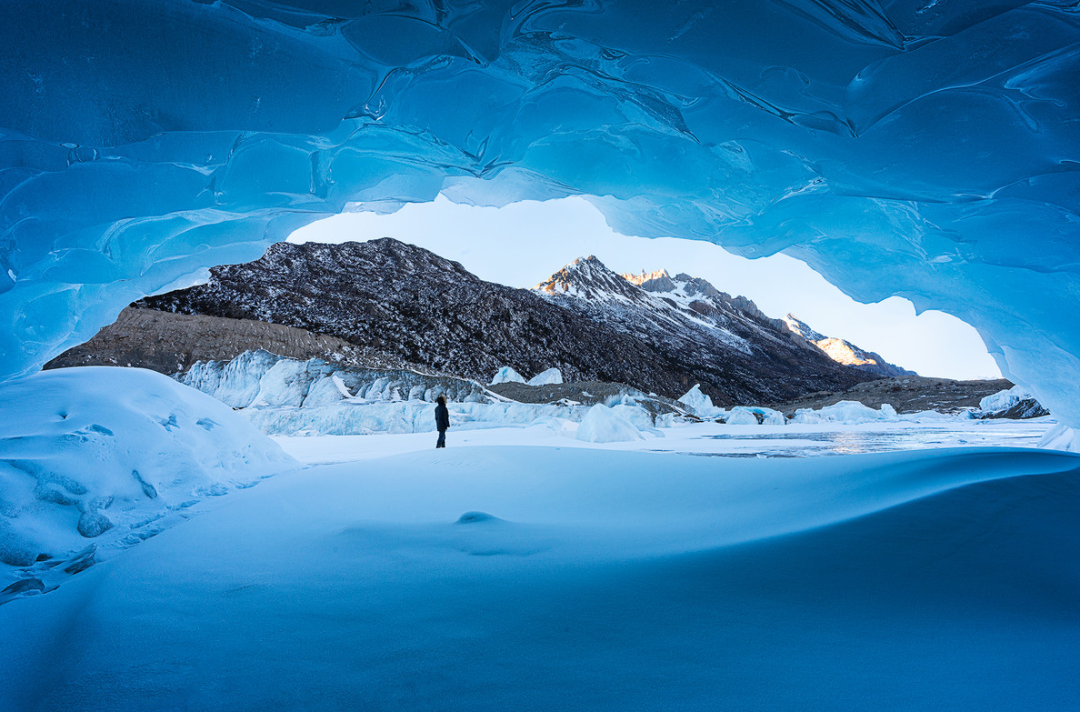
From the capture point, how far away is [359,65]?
3824mm

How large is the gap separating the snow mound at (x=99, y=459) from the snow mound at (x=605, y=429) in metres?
7.26

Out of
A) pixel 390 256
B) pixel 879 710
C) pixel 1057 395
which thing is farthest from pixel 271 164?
pixel 390 256

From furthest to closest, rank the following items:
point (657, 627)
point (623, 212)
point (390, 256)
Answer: point (390, 256) < point (623, 212) < point (657, 627)

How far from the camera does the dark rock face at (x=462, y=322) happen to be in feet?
129

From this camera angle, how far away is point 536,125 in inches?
197

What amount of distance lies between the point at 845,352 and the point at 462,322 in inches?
4502

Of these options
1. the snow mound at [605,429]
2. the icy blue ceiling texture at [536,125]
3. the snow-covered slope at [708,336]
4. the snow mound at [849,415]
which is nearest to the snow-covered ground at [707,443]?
the snow mound at [605,429]

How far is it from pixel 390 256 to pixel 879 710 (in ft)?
182

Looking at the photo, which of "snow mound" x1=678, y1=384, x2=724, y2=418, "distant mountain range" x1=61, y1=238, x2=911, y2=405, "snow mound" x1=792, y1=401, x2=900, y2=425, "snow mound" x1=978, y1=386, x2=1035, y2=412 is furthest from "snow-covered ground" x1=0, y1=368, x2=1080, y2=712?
"distant mountain range" x1=61, y1=238, x2=911, y2=405

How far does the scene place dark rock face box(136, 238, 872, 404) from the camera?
3919 centimetres

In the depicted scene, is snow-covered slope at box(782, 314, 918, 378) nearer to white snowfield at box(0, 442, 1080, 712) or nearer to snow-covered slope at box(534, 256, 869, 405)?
snow-covered slope at box(534, 256, 869, 405)

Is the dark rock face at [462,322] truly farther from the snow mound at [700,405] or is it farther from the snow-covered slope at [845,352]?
the snow-covered slope at [845,352]

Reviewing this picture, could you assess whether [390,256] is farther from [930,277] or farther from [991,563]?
[991,563]

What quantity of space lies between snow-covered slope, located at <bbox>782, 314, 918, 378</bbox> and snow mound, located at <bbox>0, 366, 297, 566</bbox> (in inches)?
5050
